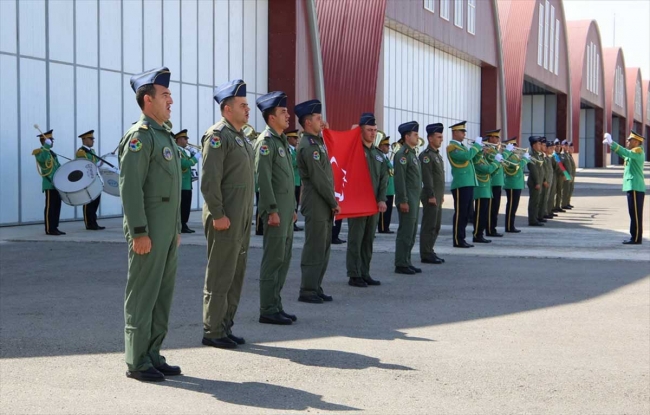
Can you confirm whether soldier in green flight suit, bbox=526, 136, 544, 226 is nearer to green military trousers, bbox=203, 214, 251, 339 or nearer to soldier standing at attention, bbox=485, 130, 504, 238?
soldier standing at attention, bbox=485, 130, 504, 238

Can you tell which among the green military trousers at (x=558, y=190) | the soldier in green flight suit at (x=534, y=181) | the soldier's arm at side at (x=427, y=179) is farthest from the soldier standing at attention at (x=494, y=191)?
the green military trousers at (x=558, y=190)

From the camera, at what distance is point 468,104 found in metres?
43.8

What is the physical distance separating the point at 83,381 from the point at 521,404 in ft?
8.50

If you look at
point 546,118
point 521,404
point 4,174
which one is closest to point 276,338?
point 521,404

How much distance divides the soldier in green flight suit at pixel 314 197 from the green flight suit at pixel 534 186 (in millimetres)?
10848

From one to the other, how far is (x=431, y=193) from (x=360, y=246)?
206 centimetres

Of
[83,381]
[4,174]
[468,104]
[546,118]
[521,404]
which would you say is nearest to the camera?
[521,404]

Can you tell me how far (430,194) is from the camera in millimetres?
11727

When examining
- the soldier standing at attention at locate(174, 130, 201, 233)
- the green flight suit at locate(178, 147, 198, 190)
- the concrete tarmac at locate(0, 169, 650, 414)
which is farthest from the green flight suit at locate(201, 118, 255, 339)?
the green flight suit at locate(178, 147, 198, 190)

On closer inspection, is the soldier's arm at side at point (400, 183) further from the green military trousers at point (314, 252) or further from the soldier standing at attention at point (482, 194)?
the soldier standing at attention at point (482, 194)

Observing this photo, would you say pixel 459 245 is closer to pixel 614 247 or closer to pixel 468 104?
pixel 614 247

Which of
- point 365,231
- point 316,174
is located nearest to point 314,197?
point 316,174

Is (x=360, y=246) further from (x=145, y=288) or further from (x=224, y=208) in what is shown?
(x=145, y=288)

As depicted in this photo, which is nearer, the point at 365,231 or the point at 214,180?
the point at 214,180
